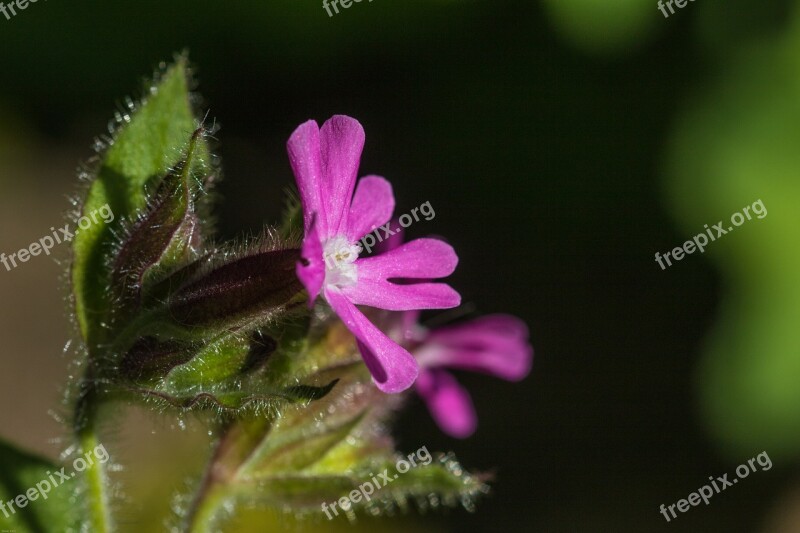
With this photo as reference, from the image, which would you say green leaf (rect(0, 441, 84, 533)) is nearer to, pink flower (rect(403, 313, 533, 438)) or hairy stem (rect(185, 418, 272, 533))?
hairy stem (rect(185, 418, 272, 533))

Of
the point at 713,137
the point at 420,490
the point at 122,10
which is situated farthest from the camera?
the point at 122,10

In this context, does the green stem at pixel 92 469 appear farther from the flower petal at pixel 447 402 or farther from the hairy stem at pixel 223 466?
the flower petal at pixel 447 402

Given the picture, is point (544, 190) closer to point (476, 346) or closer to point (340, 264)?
point (476, 346)

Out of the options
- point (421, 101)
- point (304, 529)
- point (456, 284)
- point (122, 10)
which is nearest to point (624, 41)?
point (421, 101)


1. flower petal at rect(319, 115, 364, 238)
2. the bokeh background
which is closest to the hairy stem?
flower petal at rect(319, 115, 364, 238)

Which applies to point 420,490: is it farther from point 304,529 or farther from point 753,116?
point 753,116

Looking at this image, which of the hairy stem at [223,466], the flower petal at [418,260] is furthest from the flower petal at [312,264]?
the hairy stem at [223,466]

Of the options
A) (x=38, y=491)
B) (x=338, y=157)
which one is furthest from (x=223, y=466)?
(x=338, y=157)
